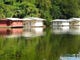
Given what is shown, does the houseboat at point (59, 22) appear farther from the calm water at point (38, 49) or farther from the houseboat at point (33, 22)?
the calm water at point (38, 49)

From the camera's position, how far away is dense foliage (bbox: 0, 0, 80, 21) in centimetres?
6350

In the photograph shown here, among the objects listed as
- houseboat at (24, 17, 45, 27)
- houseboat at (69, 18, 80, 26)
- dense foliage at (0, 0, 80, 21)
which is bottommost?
→ houseboat at (69, 18, 80, 26)

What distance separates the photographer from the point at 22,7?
66.4 metres

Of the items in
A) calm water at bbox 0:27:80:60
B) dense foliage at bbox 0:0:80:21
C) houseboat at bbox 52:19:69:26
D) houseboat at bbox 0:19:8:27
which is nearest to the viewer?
calm water at bbox 0:27:80:60

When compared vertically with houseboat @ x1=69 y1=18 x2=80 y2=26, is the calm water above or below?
above

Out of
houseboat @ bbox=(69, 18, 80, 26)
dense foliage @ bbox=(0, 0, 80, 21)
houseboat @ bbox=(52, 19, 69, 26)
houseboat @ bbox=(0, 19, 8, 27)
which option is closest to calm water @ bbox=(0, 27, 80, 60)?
houseboat @ bbox=(0, 19, 8, 27)

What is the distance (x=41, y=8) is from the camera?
70812mm

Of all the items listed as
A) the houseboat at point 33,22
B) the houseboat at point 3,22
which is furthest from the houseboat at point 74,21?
the houseboat at point 3,22

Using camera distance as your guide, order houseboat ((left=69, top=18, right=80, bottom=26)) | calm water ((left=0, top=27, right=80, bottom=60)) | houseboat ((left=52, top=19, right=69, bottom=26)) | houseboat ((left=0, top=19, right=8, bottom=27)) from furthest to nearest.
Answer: houseboat ((left=69, top=18, right=80, bottom=26)) < houseboat ((left=52, top=19, right=69, bottom=26)) < houseboat ((left=0, top=19, right=8, bottom=27)) < calm water ((left=0, top=27, right=80, bottom=60))

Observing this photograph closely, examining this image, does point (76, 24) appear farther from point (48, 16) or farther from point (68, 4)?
point (48, 16)

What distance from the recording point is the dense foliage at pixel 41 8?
63.5m

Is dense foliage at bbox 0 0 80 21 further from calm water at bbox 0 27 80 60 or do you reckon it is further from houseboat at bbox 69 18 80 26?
calm water at bbox 0 27 80 60

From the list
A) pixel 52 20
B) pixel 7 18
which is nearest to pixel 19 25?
pixel 7 18

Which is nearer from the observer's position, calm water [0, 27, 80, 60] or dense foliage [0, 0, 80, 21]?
calm water [0, 27, 80, 60]
